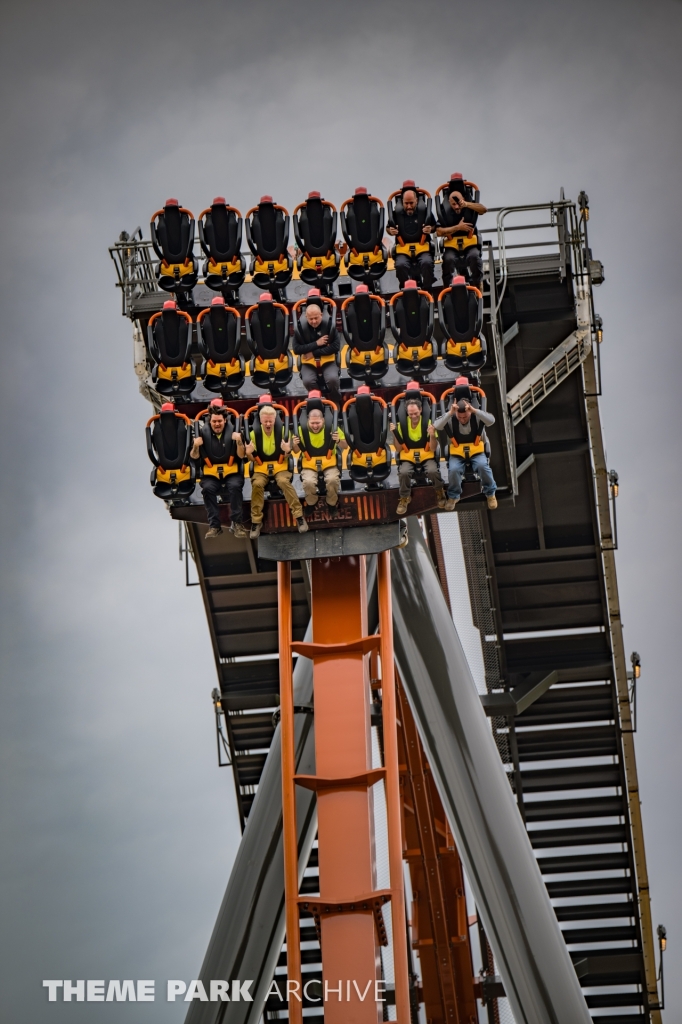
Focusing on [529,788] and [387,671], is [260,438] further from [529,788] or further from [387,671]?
[529,788]

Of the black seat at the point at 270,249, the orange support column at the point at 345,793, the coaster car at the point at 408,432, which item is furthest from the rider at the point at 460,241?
the orange support column at the point at 345,793

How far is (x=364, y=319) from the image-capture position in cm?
1538

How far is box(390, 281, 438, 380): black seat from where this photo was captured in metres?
15.2

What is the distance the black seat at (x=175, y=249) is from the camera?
16.5 m

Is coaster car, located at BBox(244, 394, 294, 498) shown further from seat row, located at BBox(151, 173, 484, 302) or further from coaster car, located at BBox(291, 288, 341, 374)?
seat row, located at BBox(151, 173, 484, 302)

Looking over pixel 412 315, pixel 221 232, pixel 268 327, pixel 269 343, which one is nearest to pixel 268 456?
pixel 269 343

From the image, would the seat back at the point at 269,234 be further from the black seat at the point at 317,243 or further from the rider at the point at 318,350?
the rider at the point at 318,350

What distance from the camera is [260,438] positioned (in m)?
14.9

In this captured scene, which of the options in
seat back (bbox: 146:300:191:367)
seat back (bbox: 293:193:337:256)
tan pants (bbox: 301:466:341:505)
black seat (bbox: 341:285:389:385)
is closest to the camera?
tan pants (bbox: 301:466:341:505)

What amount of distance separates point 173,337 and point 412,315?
3064mm

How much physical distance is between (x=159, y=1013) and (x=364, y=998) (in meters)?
22.6

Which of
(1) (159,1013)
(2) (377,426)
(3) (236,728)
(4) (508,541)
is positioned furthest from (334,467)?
(1) (159,1013)

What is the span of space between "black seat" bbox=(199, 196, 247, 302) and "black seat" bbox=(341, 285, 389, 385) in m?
1.74

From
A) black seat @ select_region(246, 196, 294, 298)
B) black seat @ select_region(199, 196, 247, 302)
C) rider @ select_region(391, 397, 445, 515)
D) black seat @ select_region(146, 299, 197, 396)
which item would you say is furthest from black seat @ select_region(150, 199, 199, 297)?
rider @ select_region(391, 397, 445, 515)
